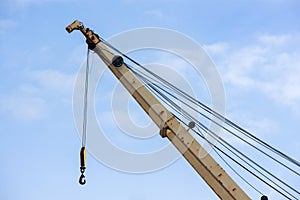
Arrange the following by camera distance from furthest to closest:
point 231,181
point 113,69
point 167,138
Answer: point 113,69, point 167,138, point 231,181

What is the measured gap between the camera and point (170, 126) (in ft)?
62.5

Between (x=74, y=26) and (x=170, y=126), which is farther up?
(x=74, y=26)

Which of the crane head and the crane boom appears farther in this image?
the crane head

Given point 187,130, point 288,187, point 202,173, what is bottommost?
point 288,187

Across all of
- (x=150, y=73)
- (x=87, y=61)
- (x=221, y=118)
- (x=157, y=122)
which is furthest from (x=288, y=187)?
(x=87, y=61)

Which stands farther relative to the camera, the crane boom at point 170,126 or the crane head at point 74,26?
the crane head at point 74,26

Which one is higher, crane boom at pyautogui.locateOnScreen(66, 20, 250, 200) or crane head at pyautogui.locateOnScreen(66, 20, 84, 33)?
crane head at pyautogui.locateOnScreen(66, 20, 84, 33)

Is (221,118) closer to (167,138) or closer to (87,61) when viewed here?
(167,138)

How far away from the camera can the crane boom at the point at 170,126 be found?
58.5ft

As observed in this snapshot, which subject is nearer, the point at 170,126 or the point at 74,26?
the point at 170,126

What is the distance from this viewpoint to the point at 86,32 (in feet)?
68.1

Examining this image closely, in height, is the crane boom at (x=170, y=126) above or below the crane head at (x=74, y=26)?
below

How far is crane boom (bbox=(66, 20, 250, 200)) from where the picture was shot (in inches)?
702

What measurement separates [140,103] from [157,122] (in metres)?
1.08
